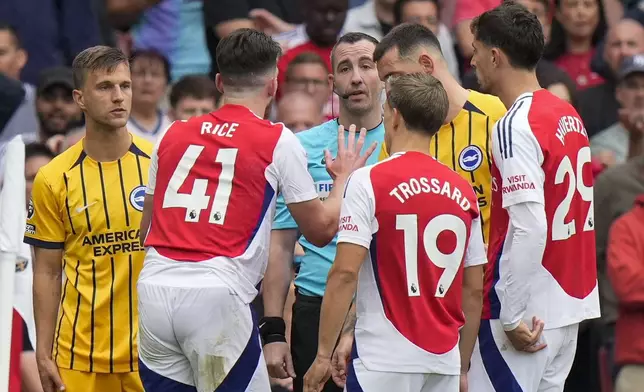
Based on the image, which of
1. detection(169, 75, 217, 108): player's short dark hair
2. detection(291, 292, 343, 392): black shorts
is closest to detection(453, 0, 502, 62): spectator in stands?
detection(169, 75, 217, 108): player's short dark hair

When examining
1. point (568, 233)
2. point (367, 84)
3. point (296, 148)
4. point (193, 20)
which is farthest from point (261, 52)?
point (193, 20)

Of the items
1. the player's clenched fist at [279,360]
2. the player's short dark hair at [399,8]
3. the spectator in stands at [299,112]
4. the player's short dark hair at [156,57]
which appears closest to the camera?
the player's clenched fist at [279,360]

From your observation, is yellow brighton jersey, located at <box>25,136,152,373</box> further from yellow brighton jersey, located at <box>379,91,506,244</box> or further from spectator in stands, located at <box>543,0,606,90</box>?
spectator in stands, located at <box>543,0,606,90</box>

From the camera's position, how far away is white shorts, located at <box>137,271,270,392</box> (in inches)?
248

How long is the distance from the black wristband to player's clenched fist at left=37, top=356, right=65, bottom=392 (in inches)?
43.5

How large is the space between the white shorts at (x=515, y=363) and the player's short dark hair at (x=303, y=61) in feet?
15.2

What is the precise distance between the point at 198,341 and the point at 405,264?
1070 mm

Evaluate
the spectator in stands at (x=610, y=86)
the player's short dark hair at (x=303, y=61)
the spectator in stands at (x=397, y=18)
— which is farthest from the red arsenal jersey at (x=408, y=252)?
the spectator in stands at (x=397, y=18)

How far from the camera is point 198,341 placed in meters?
6.32

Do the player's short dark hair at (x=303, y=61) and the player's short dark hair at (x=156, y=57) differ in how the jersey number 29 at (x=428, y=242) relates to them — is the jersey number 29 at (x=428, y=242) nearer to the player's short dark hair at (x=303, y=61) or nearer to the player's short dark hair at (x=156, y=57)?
the player's short dark hair at (x=303, y=61)

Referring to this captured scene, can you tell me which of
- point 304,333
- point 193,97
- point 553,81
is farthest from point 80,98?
point 553,81

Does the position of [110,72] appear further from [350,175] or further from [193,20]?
[193,20]

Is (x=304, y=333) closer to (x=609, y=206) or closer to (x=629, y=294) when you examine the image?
(x=629, y=294)

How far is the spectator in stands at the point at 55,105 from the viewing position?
10.8 meters
